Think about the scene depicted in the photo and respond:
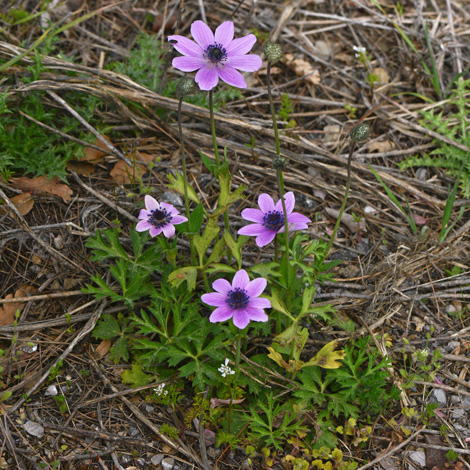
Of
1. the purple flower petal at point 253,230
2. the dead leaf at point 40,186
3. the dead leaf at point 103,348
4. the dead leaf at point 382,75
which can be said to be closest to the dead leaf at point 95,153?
the dead leaf at point 40,186

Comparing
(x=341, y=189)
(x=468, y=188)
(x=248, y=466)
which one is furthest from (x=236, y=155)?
(x=248, y=466)

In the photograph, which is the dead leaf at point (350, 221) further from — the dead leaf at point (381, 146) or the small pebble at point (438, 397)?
the small pebble at point (438, 397)

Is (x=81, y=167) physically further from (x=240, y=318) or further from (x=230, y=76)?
(x=240, y=318)

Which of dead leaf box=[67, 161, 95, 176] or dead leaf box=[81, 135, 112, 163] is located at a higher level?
dead leaf box=[81, 135, 112, 163]

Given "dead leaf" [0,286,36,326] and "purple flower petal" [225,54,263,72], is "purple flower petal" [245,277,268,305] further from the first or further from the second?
"dead leaf" [0,286,36,326]

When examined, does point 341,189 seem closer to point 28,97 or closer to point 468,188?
point 468,188

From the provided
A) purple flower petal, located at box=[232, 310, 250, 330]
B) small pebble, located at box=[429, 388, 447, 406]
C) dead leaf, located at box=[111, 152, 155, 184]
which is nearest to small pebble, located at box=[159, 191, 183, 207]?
dead leaf, located at box=[111, 152, 155, 184]

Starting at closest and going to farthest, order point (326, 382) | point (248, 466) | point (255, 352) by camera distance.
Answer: point (248, 466), point (326, 382), point (255, 352)
